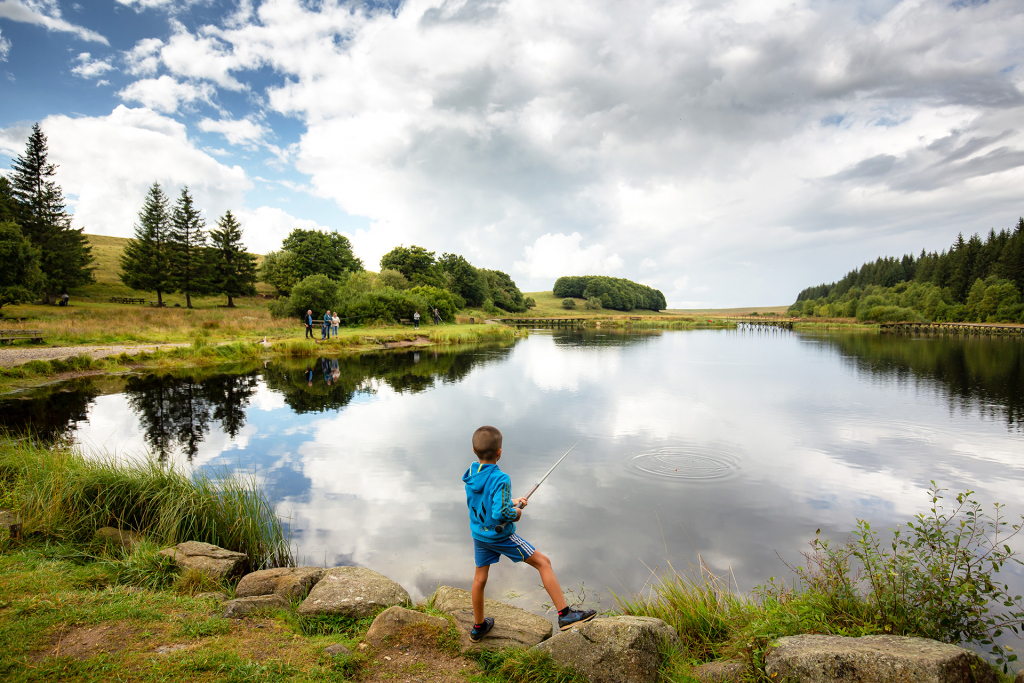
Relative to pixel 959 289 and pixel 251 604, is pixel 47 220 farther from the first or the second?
pixel 959 289

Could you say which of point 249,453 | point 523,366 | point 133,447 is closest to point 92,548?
point 249,453

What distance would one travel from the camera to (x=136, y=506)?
6480mm

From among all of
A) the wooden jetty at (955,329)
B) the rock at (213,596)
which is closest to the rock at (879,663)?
the rock at (213,596)

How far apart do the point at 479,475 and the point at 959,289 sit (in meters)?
106

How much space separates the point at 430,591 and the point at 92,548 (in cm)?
391

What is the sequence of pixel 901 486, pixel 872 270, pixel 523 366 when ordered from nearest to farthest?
1. pixel 901 486
2. pixel 523 366
3. pixel 872 270

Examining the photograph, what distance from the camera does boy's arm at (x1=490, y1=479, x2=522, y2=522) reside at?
3.78 m

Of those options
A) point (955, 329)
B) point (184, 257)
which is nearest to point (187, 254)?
point (184, 257)

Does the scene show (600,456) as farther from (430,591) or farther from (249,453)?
(249,453)

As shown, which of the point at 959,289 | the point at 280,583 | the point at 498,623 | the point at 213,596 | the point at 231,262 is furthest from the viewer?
the point at 959,289

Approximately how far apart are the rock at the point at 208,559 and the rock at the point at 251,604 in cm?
82

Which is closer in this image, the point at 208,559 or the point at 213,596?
the point at 213,596

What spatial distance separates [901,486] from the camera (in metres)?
9.45

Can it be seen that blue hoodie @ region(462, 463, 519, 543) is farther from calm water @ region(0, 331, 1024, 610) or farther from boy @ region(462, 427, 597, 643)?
calm water @ region(0, 331, 1024, 610)
